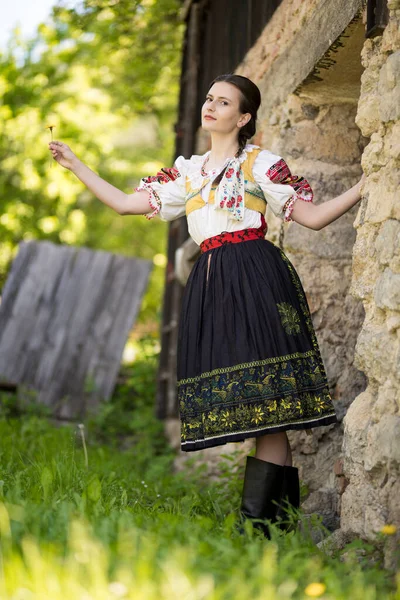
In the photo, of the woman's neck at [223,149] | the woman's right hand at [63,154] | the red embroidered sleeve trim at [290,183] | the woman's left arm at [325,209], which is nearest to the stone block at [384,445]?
the woman's left arm at [325,209]

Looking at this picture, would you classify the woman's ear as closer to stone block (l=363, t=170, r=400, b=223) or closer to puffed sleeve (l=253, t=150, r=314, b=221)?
puffed sleeve (l=253, t=150, r=314, b=221)

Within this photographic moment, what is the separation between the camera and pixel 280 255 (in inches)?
129

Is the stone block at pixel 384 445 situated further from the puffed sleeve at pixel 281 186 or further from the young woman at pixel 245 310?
the puffed sleeve at pixel 281 186

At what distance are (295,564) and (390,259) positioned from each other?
1049mm

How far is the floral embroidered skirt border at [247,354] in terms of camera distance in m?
3.03

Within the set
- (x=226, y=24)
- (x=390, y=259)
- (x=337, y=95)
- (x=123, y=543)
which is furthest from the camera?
(x=226, y=24)

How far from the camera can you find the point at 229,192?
10.5 ft

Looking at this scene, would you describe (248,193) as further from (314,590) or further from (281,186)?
(314,590)

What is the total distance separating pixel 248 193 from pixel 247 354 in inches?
25.9

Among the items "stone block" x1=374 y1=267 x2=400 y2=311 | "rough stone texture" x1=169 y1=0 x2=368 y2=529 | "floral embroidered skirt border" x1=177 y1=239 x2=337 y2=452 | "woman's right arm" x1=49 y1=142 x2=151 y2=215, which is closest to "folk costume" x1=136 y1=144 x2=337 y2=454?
"floral embroidered skirt border" x1=177 y1=239 x2=337 y2=452

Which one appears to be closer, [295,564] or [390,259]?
[295,564]

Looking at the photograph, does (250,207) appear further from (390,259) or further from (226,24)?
(226,24)

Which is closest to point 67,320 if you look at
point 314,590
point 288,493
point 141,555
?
point 288,493

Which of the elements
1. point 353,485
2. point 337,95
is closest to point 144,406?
point 337,95
